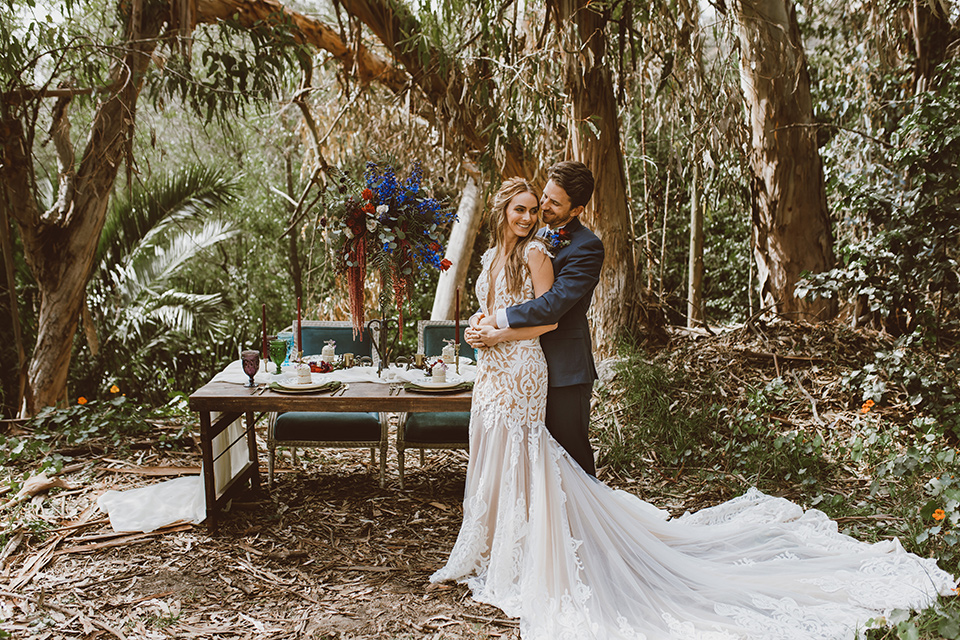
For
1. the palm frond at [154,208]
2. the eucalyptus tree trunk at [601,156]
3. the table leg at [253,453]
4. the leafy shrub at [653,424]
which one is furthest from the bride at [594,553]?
the palm frond at [154,208]

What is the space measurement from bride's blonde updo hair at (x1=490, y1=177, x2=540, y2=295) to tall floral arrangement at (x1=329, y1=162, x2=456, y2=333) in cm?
59

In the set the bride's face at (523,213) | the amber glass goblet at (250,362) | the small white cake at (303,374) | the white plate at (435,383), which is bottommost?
the white plate at (435,383)

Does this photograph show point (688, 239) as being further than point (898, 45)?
Yes

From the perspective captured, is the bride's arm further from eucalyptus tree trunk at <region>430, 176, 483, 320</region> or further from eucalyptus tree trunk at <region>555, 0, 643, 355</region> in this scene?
eucalyptus tree trunk at <region>430, 176, 483, 320</region>

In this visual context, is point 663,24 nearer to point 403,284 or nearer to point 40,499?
point 403,284

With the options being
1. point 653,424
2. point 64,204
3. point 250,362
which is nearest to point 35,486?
point 250,362

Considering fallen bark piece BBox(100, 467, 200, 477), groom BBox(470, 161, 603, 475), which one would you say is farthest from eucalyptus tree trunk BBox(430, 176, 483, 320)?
groom BBox(470, 161, 603, 475)

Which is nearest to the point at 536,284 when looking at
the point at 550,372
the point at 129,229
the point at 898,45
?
the point at 550,372

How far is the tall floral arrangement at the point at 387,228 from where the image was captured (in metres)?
3.13

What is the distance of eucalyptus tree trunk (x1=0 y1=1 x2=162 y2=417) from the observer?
436cm

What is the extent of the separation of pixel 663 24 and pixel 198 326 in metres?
4.77

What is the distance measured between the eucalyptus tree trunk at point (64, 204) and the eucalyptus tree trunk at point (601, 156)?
2.72 m

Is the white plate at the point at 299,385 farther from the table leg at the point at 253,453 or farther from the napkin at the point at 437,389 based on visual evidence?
the table leg at the point at 253,453

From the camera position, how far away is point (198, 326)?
20.8 ft
